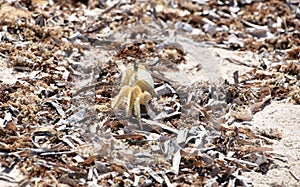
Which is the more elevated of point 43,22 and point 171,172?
point 43,22

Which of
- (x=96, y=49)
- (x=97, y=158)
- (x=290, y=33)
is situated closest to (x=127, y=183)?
(x=97, y=158)

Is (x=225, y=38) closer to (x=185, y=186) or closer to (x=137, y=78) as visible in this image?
(x=137, y=78)

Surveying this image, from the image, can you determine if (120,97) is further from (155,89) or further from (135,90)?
(155,89)

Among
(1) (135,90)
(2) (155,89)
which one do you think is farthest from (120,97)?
(2) (155,89)

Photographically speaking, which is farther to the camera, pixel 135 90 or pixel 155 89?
pixel 155 89

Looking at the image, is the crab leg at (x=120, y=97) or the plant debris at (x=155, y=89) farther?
the crab leg at (x=120, y=97)

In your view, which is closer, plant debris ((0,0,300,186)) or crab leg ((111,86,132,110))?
plant debris ((0,0,300,186))

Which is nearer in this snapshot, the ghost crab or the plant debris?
the plant debris

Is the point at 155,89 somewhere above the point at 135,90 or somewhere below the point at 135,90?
below
